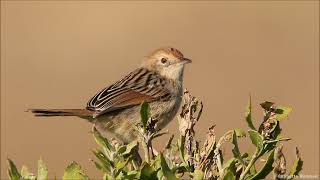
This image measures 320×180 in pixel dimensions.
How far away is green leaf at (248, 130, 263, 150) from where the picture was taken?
2.85 meters

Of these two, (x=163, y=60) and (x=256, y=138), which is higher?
(x=256, y=138)

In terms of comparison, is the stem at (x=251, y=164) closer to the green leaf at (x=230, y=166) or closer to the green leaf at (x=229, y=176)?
the green leaf at (x=230, y=166)

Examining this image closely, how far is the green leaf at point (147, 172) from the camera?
2715 millimetres

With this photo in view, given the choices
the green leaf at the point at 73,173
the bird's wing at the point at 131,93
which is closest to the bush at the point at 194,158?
the green leaf at the point at 73,173

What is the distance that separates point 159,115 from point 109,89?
1.72 feet

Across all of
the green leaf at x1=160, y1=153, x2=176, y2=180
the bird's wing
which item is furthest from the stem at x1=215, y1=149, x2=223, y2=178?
the bird's wing

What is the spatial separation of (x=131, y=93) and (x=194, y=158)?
4203 mm

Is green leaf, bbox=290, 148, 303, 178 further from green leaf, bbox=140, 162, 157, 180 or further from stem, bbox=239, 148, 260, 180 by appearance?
green leaf, bbox=140, 162, 157, 180

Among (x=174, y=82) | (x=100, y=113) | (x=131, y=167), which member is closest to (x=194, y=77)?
(x=174, y=82)

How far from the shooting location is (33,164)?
13.8 m

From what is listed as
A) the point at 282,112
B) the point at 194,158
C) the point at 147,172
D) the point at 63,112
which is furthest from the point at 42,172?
the point at 63,112

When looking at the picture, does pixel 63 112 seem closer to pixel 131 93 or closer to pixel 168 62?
pixel 131 93

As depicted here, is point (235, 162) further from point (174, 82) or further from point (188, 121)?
point (174, 82)

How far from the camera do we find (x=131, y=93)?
7199 millimetres
